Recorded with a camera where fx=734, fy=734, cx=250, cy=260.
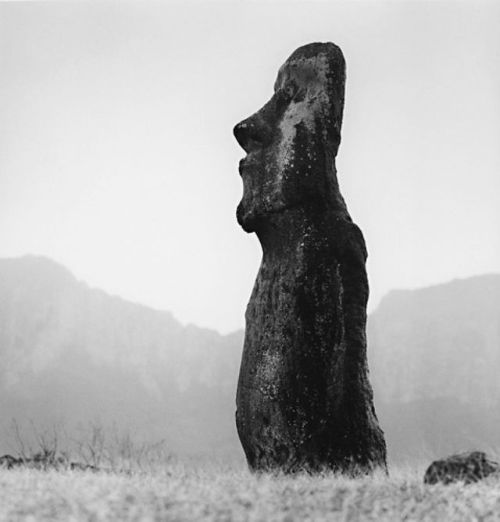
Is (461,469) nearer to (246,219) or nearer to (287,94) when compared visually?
(246,219)

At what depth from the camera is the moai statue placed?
741 cm

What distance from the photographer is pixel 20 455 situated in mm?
10297

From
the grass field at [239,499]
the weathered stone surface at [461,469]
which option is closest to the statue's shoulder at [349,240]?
the weathered stone surface at [461,469]

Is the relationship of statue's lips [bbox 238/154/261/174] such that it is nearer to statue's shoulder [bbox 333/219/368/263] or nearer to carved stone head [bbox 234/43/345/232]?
carved stone head [bbox 234/43/345/232]

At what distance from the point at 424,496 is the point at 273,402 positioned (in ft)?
6.85

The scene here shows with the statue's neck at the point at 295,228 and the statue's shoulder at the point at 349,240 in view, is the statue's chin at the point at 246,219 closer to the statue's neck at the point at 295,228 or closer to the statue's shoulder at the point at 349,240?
the statue's neck at the point at 295,228

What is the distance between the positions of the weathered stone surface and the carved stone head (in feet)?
9.87

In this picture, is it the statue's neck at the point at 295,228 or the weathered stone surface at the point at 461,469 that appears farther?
the statue's neck at the point at 295,228

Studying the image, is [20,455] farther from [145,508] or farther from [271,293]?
[145,508]

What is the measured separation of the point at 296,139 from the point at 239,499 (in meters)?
4.42

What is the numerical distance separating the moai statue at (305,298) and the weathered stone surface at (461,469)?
2.12 feet

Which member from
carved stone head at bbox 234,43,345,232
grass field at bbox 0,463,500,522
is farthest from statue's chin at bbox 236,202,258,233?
grass field at bbox 0,463,500,522

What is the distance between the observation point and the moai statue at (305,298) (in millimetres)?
7410

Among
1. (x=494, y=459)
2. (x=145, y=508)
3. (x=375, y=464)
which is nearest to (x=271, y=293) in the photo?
(x=375, y=464)
